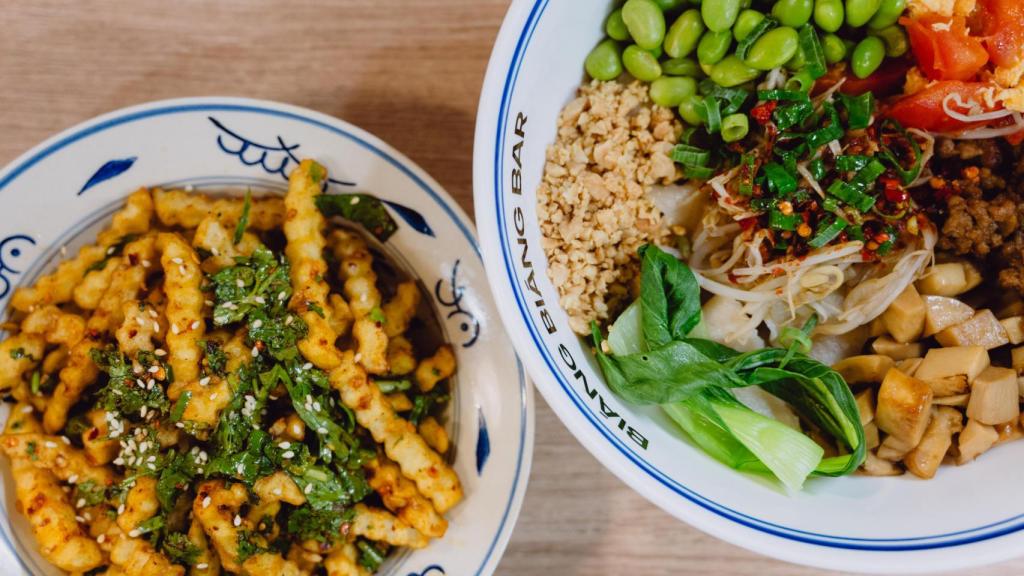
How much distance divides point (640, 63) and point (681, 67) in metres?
0.14

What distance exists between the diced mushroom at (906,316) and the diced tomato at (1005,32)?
61cm

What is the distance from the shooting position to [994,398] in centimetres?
178

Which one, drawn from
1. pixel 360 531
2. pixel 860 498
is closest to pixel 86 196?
pixel 360 531

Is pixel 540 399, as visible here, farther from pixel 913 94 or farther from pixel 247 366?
pixel 913 94

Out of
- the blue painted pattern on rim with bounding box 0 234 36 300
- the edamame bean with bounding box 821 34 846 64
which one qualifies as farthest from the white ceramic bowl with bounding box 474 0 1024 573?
the blue painted pattern on rim with bounding box 0 234 36 300

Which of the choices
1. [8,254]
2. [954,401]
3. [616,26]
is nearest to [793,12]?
[616,26]

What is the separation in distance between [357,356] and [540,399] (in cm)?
64

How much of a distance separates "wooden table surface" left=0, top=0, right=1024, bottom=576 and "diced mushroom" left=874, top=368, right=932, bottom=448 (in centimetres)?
136

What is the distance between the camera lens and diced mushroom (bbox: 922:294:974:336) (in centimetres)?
192

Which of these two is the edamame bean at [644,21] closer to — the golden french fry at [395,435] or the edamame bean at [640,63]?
the edamame bean at [640,63]

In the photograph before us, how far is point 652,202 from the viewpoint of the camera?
6.47ft

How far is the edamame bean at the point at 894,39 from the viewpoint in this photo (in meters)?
1.91

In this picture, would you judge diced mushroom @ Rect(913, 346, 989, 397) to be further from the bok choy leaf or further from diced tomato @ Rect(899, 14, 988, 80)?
diced tomato @ Rect(899, 14, 988, 80)

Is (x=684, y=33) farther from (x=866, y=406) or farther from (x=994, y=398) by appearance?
(x=994, y=398)
